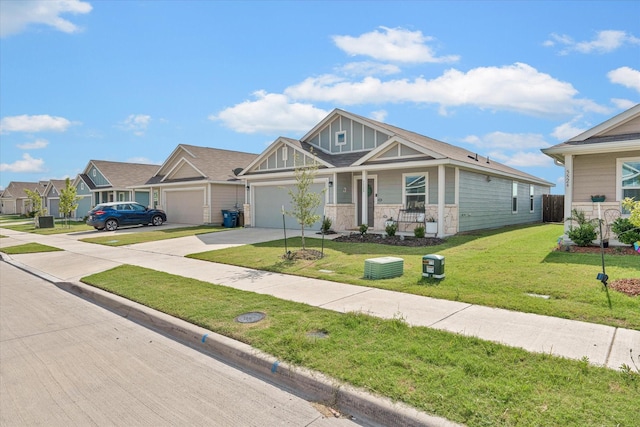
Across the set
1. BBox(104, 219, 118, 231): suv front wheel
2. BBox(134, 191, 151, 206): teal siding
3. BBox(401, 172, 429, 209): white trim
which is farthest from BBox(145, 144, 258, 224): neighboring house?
BBox(401, 172, 429, 209): white trim

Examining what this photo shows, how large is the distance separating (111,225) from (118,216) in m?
0.64

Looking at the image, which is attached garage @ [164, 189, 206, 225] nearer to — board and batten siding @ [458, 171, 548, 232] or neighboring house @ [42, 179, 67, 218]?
board and batten siding @ [458, 171, 548, 232]

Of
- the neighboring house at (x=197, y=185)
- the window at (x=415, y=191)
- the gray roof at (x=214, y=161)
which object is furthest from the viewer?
the gray roof at (x=214, y=161)

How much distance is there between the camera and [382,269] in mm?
8180

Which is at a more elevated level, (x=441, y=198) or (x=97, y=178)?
(x=97, y=178)

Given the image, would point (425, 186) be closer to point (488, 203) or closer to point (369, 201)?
point (369, 201)

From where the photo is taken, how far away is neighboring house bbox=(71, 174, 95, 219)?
36.7 meters

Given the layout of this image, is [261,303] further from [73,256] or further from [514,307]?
[73,256]

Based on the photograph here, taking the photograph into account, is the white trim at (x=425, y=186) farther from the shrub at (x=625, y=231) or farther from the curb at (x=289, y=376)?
the curb at (x=289, y=376)

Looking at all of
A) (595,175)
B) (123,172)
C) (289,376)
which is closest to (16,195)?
(123,172)

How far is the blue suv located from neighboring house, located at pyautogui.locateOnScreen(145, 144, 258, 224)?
6.77ft

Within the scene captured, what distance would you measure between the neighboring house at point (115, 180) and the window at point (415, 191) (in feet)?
75.9

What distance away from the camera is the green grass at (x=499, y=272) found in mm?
5750

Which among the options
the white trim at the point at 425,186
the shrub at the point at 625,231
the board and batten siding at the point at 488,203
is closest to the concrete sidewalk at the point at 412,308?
the shrub at the point at 625,231
